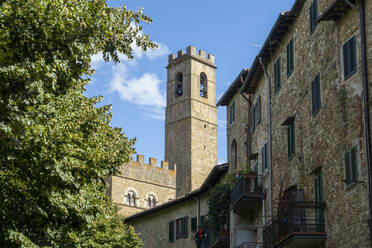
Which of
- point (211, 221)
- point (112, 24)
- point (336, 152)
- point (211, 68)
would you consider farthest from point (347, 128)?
point (211, 68)

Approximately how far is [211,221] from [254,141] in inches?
215

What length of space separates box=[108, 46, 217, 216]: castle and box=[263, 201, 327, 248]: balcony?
151ft

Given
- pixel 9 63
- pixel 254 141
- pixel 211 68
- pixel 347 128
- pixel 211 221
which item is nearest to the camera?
pixel 9 63

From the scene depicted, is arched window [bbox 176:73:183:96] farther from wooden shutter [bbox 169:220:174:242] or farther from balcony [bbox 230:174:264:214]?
balcony [bbox 230:174:264:214]

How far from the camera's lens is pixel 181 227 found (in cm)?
4069

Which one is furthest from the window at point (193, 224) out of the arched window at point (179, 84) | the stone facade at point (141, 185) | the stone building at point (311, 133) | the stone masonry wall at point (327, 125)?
the arched window at point (179, 84)

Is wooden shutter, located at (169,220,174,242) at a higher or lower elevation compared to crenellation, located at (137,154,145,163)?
lower

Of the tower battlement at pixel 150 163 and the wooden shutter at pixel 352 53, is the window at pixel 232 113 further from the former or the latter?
the tower battlement at pixel 150 163

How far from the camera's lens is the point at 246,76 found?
29.9 m

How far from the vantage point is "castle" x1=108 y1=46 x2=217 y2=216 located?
6762 centimetres

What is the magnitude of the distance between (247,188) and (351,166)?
9295 mm

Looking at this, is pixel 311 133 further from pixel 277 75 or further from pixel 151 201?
A: pixel 151 201

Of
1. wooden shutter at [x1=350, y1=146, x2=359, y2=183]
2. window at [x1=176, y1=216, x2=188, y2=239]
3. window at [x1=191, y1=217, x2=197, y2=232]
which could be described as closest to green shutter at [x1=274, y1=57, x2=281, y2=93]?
wooden shutter at [x1=350, y1=146, x2=359, y2=183]

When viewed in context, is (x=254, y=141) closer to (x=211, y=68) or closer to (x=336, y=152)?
(x=336, y=152)
